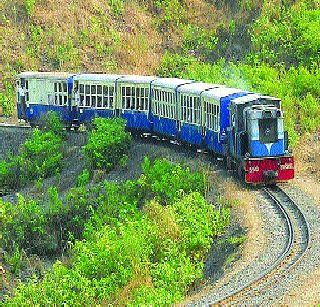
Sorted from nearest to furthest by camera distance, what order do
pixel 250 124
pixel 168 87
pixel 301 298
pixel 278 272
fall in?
pixel 301 298, pixel 278 272, pixel 250 124, pixel 168 87

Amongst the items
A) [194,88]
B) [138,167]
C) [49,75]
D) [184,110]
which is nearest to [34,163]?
[49,75]

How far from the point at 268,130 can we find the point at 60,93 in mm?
14854

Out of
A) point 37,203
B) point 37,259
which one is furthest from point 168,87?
point 37,259

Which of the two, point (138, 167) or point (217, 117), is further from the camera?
point (138, 167)

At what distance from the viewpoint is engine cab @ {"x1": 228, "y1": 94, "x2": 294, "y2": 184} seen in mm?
25766

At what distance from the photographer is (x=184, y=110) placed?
103ft

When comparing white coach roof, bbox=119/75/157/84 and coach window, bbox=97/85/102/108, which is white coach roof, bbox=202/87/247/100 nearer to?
white coach roof, bbox=119/75/157/84

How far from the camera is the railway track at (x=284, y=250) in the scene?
1703 centimetres

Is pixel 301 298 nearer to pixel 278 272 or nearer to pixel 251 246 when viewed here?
pixel 278 272

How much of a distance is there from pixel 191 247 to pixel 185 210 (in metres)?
1.69

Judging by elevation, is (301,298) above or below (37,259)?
above

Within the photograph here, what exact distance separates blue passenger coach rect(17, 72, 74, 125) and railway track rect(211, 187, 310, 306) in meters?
14.8

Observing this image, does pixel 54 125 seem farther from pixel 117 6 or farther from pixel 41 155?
pixel 117 6

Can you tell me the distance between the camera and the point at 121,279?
62.9 ft
